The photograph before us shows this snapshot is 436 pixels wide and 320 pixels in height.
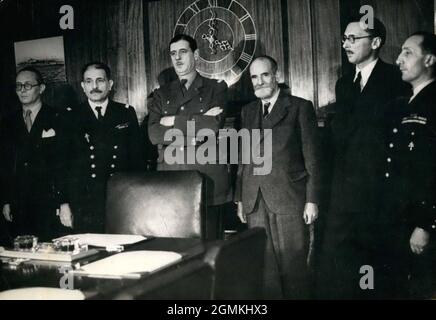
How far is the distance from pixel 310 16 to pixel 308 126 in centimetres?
88

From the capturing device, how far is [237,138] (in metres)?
3.22

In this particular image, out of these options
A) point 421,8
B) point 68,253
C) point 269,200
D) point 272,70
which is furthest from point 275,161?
point 68,253

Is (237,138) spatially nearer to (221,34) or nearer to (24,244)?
(221,34)

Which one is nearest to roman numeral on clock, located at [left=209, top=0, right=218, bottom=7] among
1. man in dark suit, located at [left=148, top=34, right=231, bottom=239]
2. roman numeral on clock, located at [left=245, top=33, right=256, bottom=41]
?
roman numeral on clock, located at [left=245, top=33, right=256, bottom=41]

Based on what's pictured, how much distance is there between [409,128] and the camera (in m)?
2.69

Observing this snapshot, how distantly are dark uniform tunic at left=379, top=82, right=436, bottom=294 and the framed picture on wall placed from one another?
2837 mm

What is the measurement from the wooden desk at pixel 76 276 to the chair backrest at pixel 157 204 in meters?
0.27

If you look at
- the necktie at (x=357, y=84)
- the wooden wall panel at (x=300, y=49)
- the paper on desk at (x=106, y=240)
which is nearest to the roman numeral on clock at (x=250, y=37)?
the wooden wall panel at (x=300, y=49)

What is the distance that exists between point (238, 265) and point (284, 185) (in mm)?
1807

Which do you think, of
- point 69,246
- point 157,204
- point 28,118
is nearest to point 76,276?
point 69,246

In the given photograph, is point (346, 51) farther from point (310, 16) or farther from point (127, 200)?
point (127, 200)

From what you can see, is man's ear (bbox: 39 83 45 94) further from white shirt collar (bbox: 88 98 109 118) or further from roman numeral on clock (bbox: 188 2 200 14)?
roman numeral on clock (bbox: 188 2 200 14)

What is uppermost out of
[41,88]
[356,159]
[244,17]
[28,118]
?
[244,17]
